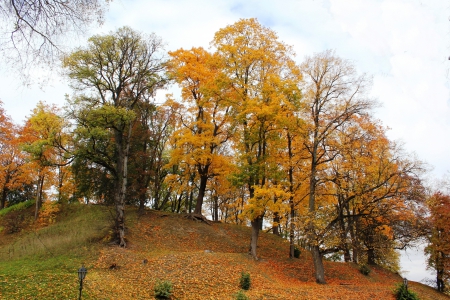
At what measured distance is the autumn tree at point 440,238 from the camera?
66.2ft

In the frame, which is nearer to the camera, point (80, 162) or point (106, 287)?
point (106, 287)

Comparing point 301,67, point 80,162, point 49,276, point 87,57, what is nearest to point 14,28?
point 49,276

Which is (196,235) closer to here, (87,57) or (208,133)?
(208,133)

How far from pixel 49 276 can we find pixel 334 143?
14131mm

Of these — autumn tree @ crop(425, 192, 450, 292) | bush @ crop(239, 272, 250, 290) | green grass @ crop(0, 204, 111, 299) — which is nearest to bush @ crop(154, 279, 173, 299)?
green grass @ crop(0, 204, 111, 299)

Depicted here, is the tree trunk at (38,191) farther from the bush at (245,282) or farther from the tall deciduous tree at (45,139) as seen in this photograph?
the bush at (245,282)

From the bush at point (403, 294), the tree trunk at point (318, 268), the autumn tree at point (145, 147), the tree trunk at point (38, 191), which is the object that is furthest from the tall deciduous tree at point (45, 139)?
the bush at point (403, 294)

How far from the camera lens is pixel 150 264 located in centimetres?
1352

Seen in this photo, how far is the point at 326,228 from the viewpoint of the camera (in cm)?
1497

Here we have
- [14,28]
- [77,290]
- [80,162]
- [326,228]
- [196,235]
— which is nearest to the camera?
[14,28]

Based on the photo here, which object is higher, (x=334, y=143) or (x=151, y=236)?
(x=334, y=143)

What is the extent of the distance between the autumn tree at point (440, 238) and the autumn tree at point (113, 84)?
1962 cm

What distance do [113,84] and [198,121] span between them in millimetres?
6199

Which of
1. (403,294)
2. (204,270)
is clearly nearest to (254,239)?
(204,270)
